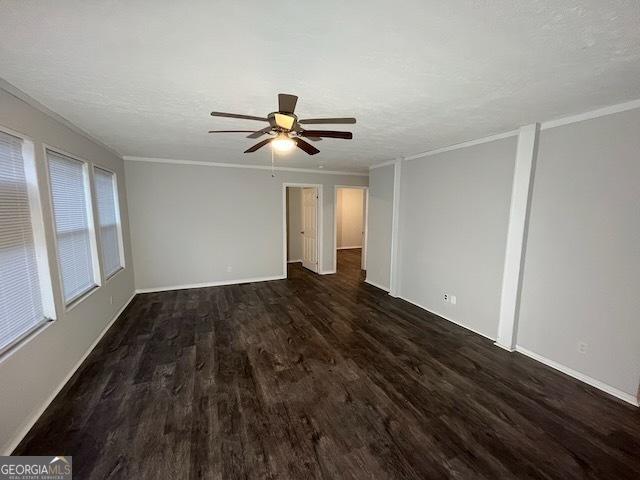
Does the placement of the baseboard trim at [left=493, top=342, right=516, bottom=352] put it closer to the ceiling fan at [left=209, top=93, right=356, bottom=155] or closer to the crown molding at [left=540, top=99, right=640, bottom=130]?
the crown molding at [left=540, top=99, right=640, bottom=130]

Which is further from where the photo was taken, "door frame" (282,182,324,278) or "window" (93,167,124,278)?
"door frame" (282,182,324,278)

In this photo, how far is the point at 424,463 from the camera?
1.66 meters

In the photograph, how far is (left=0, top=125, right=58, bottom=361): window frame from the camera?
6.79 ft

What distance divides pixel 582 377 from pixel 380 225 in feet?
11.2

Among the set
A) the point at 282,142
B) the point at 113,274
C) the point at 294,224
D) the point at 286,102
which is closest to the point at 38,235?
the point at 113,274

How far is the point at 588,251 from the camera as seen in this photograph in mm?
2436

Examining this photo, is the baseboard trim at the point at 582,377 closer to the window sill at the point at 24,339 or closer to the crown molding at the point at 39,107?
the window sill at the point at 24,339

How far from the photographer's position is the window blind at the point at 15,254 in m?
1.79

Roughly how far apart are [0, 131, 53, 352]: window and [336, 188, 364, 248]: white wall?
733cm

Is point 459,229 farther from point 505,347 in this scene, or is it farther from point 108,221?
point 108,221

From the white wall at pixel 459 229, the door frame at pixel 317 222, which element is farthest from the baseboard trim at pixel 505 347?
the door frame at pixel 317 222

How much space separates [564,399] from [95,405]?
385cm

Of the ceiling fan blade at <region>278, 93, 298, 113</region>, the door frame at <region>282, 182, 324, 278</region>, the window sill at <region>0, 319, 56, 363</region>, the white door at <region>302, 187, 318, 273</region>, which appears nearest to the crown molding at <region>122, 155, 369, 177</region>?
the door frame at <region>282, 182, 324, 278</region>

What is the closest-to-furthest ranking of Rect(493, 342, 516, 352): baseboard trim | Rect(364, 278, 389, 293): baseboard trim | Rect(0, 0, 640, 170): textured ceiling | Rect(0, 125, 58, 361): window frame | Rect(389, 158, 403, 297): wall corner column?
1. Rect(0, 0, 640, 170): textured ceiling
2. Rect(0, 125, 58, 361): window frame
3. Rect(493, 342, 516, 352): baseboard trim
4. Rect(389, 158, 403, 297): wall corner column
5. Rect(364, 278, 389, 293): baseboard trim
